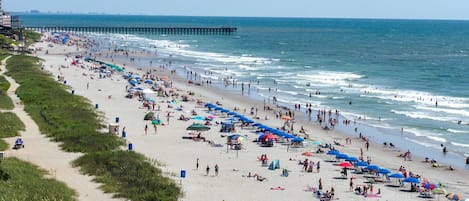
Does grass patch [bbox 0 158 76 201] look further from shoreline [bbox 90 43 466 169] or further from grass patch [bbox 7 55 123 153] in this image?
shoreline [bbox 90 43 466 169]

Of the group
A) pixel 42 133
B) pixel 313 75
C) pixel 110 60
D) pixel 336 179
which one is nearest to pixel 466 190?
pixel 336 179

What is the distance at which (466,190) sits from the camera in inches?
1144

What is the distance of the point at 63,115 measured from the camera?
131 feet

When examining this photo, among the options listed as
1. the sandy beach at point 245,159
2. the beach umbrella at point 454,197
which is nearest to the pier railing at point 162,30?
the sandy beach at point 245,159

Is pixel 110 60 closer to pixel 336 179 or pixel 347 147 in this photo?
pixel 347 147

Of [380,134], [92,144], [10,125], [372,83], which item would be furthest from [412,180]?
[372,83]

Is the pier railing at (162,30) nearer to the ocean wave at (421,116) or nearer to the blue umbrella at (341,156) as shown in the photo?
the ocean wave at (421,116)

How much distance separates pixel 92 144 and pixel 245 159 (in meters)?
8.11

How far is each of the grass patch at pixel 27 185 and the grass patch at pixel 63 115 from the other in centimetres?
500

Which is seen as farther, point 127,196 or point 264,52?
point 264,52

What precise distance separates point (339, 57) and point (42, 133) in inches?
2864

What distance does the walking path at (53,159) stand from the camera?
83.4 ft

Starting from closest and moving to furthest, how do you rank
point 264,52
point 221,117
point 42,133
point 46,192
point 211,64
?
1. point 46,192
2. point 42,133
3. point 221,117
4. point 211,64
5. point 264,52

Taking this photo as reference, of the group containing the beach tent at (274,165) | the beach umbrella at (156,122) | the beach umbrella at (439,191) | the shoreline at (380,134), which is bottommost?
the shoreline at (380,134)
